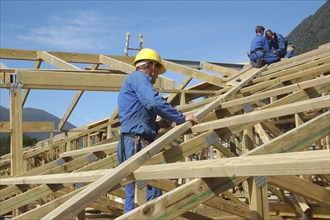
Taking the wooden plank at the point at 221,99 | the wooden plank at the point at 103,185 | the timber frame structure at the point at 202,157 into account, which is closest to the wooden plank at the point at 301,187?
the timber frame structure at the point at 202,157

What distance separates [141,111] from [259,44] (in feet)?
18.9

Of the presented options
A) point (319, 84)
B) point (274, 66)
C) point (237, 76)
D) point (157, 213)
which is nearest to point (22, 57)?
point (237, 76)

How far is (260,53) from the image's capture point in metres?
9.18

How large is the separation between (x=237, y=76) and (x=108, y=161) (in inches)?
164

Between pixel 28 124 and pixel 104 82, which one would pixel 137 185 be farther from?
pixel 28 124

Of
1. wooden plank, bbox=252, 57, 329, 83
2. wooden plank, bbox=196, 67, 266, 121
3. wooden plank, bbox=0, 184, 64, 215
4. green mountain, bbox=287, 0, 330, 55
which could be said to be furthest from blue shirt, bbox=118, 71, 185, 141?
green mountain, bbox=287, 0, 330, 55

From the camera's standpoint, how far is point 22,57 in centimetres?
1012

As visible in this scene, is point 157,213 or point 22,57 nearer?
point 157,213

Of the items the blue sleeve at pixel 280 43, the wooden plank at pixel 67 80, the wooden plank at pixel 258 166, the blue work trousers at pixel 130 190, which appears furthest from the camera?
the blue sleeve at pixel 280 43

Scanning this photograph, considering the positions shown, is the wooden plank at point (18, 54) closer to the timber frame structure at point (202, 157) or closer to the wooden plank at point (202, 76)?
the timber frame structure at point (202, 157)

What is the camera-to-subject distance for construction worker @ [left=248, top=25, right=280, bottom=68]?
915 centimetres

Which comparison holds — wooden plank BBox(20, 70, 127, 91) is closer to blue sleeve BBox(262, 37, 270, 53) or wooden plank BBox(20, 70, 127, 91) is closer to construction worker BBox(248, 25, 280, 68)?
construction worker BBox(248, 25, 280, 68)

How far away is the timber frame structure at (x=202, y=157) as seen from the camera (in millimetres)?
2650

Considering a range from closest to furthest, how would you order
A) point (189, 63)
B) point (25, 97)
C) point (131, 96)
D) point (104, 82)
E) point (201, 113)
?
point (131, 96) < point (201, 113) < point (104, 82) < point (25, 97) < point (189, 63)
